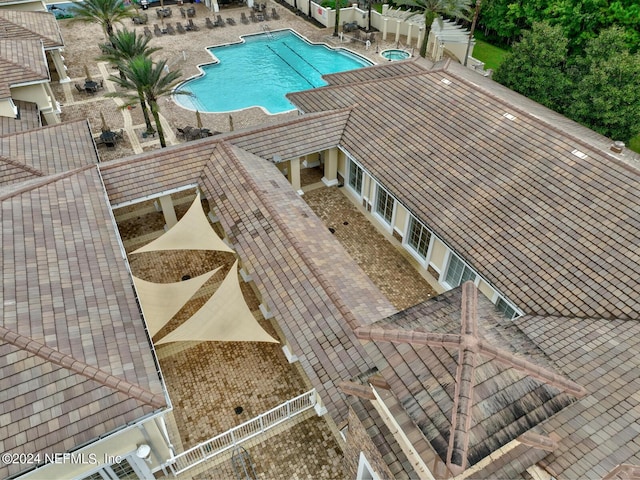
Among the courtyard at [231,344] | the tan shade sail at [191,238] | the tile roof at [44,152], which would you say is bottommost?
the courtyard at [231,344]

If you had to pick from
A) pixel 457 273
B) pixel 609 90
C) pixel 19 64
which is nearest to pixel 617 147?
pixel 609 90

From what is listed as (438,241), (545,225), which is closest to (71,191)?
(438,241)

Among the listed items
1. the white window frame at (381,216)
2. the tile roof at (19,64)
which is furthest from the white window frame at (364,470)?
the tile roof at (19,64)

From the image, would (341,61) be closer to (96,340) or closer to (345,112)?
(345,112)

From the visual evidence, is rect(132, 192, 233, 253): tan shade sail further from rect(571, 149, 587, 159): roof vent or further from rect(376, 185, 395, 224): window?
rect(571, 149, 587, 159): roof vent

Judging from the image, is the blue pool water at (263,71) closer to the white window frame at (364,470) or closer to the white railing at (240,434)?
the white railing at (240,434)

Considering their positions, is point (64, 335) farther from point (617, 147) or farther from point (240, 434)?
point (617, 147)

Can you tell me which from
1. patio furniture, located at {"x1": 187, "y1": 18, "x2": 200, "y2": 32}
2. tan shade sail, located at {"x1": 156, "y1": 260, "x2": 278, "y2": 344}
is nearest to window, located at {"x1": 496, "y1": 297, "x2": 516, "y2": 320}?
tan shade sail, located at {"x1": 156, "y1": 260, "x2": 278, "y2": 344}
